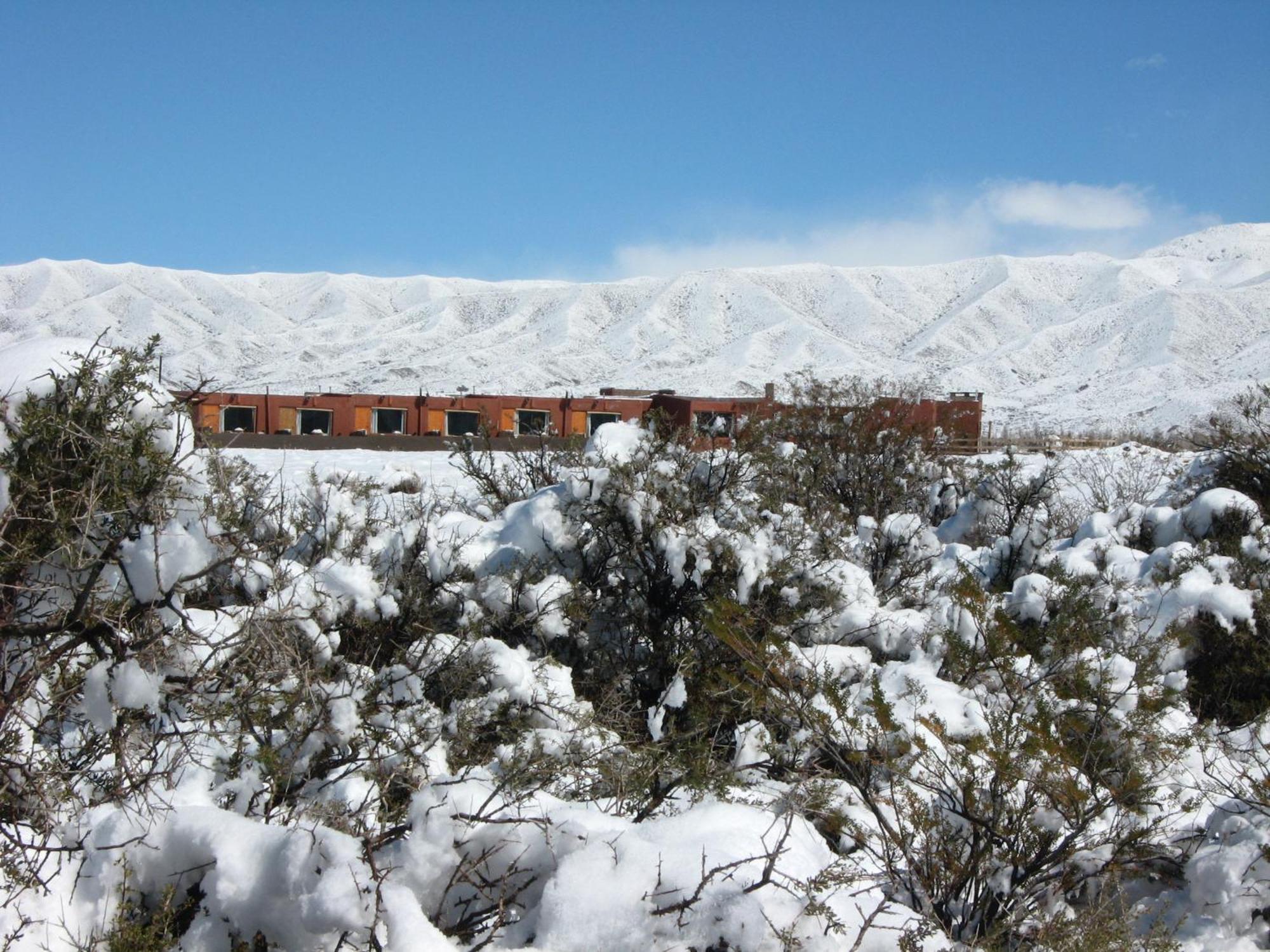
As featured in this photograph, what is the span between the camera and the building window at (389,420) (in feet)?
135

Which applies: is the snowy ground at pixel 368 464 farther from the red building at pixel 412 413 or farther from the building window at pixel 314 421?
the building window at pixel 314 421

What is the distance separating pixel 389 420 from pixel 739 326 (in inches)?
3214

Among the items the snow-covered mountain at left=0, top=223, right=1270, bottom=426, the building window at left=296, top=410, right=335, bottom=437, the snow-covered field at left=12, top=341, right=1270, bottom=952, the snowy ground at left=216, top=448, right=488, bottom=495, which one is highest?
the snow-covered mountain at left=0, top=223, right=1270, bottom=426

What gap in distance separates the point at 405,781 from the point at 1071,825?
2.73m

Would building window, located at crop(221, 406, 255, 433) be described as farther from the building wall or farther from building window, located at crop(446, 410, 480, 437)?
building window, located at crop(446, 410, 480, 437)

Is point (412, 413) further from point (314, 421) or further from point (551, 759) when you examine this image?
point (551, 759)

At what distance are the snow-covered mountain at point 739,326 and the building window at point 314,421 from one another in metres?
47.3

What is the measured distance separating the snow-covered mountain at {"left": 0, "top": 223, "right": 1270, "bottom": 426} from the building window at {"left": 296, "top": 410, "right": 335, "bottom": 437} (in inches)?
1860

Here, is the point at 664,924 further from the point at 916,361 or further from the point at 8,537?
the point at 916,361

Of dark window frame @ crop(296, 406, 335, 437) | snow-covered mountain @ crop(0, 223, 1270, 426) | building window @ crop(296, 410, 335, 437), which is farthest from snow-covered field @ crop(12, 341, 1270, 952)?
snow-covered mountain @ crop(0, 223, 1270, 426)

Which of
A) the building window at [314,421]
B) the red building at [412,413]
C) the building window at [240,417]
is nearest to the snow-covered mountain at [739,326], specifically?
the red building at [412,413]

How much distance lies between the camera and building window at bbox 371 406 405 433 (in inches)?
1617

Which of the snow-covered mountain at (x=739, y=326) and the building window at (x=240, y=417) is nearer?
the building window at (x=240, y=417)

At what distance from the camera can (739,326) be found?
119 m
